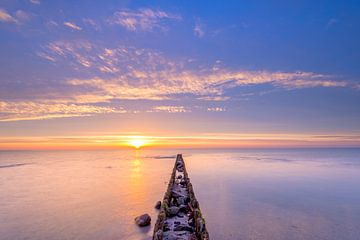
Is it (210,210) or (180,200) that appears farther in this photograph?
(210,210)

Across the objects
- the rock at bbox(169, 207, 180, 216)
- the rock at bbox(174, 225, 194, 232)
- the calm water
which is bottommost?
the calm water

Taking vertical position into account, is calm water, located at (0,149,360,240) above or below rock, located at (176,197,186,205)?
below

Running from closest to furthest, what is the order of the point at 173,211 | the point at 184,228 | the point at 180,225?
the point at 184,228, the point at 180,225, the point at 173,211

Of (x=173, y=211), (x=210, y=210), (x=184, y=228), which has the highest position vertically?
(x=173, y=211)

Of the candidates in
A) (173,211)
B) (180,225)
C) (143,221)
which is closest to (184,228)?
(180,225)

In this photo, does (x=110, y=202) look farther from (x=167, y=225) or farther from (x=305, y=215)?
(x=305, y=215)

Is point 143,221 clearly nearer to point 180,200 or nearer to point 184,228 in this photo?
point 180,200

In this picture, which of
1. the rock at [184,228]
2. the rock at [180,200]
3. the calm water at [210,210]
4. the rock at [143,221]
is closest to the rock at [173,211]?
the calm water at [210,210]

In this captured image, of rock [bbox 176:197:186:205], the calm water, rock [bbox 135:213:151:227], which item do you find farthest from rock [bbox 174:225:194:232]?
rock [bbox 176:197:186:205]

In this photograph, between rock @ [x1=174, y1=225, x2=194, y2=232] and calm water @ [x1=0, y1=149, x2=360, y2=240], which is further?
calm water @ [x1=0, y1=149, x2=360, y2=240]

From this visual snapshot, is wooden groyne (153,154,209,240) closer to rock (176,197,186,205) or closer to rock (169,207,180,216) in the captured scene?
rock (169,207,180,216)

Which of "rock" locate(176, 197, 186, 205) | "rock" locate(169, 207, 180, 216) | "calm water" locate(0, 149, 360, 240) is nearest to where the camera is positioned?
"rock" locate(169, 207, 180, 216)

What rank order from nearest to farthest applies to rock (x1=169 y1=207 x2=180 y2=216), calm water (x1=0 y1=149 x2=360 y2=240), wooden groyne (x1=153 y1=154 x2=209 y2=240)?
wooden groyne (x1=153 y1=154 x2=209 y2=240), rock (x1=169 y1=207 x2=180 y2=216), calm water (x1=0 y1=149 x2=360 y2=240)

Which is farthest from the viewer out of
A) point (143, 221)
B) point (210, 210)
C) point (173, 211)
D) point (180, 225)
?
point (210, 210)
